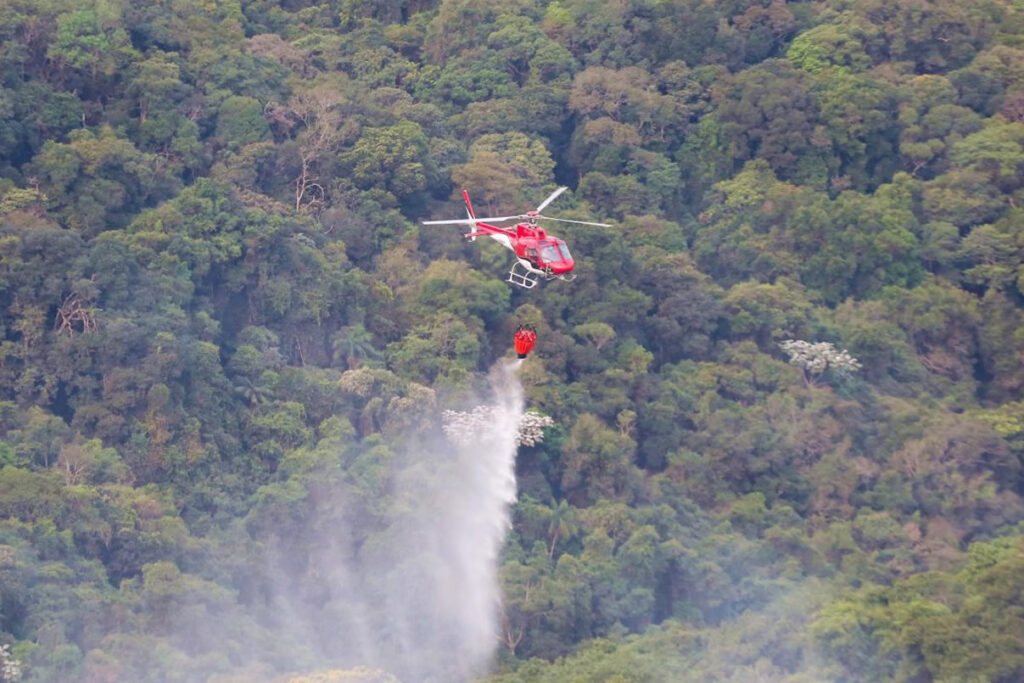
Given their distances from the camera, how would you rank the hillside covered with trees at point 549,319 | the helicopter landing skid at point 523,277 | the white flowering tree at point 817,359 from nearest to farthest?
the helicopter landing skid at point 523,277, the hillside covered with trees at point 549,319, the white flowering tree at point 817,359

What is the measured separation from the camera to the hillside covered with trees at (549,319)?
47312 millimetres

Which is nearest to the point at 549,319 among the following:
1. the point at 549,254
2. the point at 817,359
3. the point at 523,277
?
the point at 817,359

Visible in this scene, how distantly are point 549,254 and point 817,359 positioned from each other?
12.8 m

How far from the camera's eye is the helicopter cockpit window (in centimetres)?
4481

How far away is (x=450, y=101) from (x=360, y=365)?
1172 centimetres

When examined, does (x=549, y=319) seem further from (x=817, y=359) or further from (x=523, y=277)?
(x=523, y=277)

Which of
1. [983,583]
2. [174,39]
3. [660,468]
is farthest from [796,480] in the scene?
[174,39]

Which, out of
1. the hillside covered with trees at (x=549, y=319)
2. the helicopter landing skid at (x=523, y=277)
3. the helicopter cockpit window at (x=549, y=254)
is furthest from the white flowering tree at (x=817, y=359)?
the helicopter cockpit window at (x=549, y=254)

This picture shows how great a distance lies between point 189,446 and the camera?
1948 inches

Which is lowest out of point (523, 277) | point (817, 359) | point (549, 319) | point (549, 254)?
point (817, 359)

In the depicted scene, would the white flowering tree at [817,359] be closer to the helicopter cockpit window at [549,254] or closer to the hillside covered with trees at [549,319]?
the hillside covered with trees at [549,319]

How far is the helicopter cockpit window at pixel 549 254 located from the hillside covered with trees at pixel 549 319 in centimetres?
749

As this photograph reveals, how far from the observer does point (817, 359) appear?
183ft

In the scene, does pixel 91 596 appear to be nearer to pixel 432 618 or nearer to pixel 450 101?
pixel 432 618
